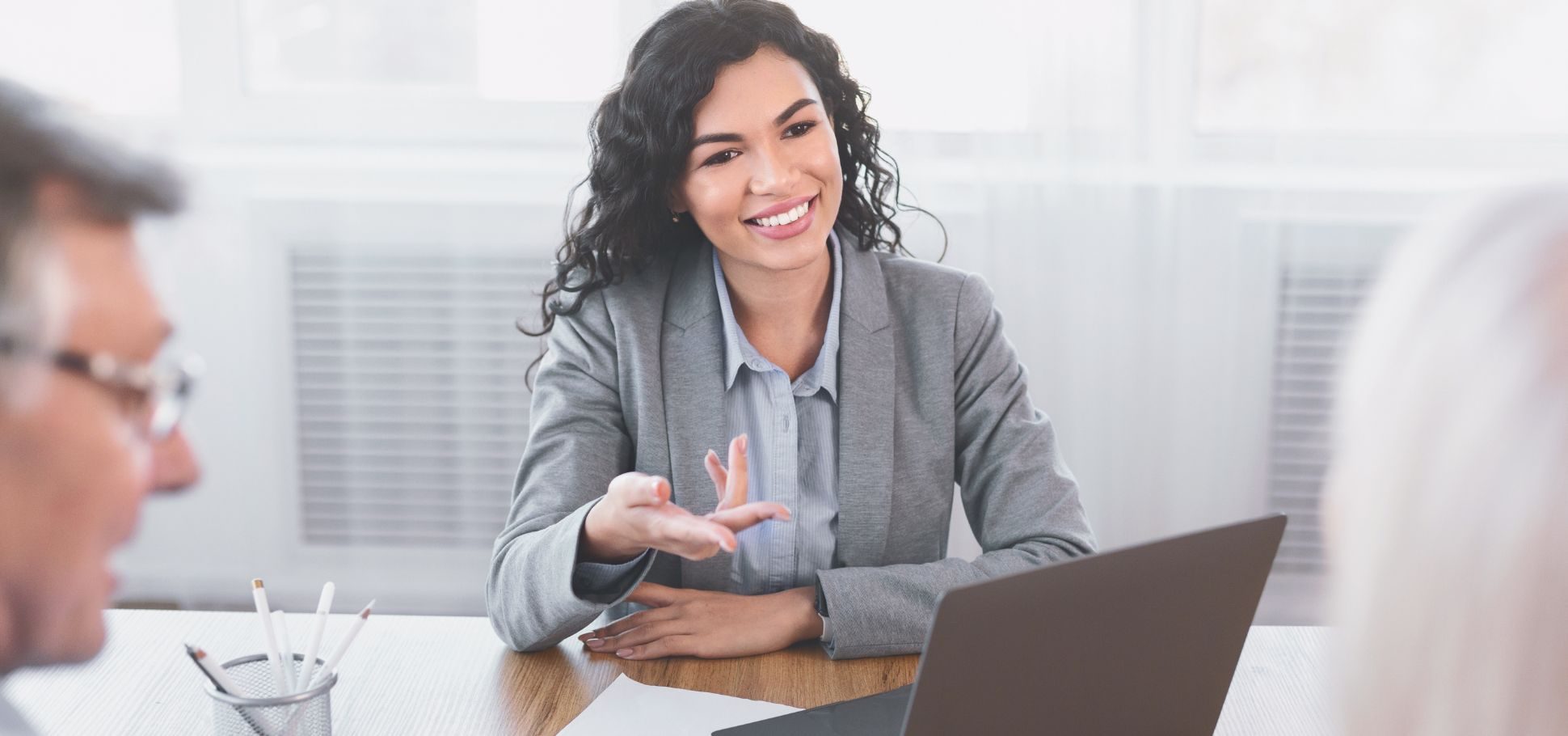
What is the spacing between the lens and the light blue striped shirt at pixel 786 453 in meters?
1.52

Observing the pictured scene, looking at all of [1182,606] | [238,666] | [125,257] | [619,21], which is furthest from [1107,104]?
[125,257]

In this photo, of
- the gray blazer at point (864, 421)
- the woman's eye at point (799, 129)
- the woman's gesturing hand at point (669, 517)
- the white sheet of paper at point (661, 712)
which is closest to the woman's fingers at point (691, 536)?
the woman's gesturing hand at point (669, 517)

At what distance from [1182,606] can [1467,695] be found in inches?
15.0

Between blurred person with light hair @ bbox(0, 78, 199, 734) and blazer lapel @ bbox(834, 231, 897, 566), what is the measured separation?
0.96m

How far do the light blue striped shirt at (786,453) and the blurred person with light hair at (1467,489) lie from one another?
3.26 feet

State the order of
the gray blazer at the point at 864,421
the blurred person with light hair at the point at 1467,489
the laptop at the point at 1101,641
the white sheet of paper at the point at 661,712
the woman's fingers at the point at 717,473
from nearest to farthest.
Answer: the blurred person with light hair at the point at 1467,489 < the laptop at the point at 1101,641 < the white sheet of paper at the point at 661,712 < the woman's fingers at the point at 717,473 < the gray blazer at the point at 864,421

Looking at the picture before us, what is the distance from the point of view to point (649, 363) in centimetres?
152

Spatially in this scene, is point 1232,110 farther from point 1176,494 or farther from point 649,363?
point 649,363

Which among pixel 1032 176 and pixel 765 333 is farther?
pixel 1032 176

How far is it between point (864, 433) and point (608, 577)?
38cm

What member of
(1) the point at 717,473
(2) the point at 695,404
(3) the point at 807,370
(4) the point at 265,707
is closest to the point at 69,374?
(4) the point at 265,707

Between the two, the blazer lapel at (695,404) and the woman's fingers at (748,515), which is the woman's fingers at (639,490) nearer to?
the woman's fingers at (748,515)

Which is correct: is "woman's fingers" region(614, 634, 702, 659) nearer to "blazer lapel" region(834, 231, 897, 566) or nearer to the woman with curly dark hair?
the woman with curly dark hair

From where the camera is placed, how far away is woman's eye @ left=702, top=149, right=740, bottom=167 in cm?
155
